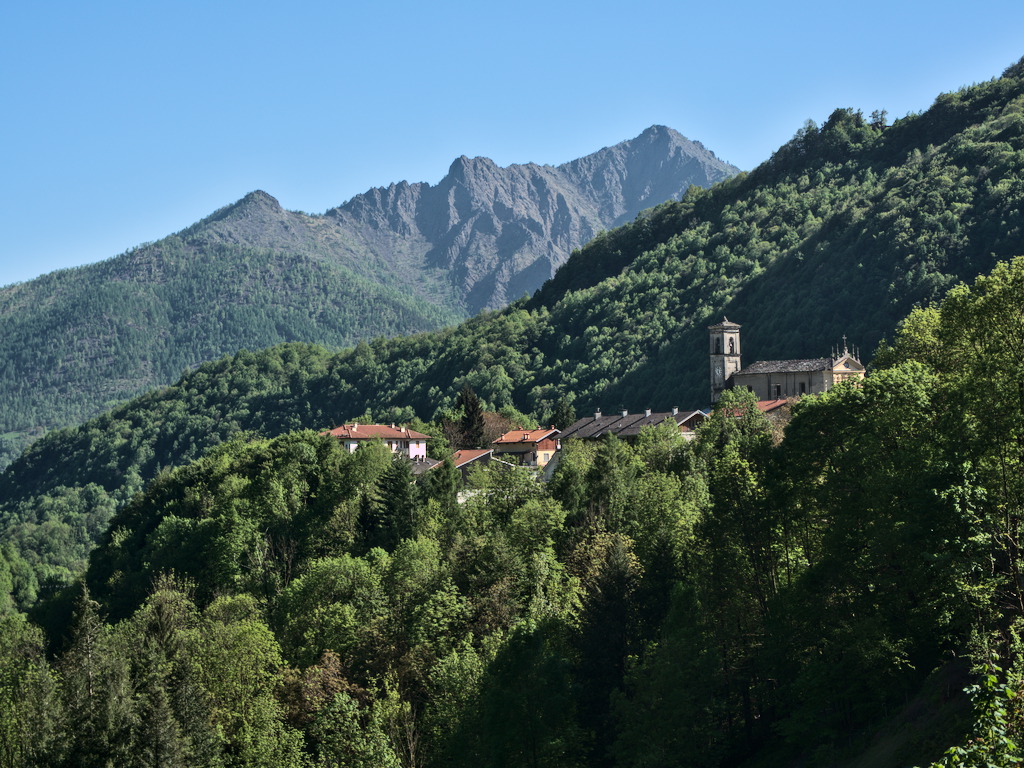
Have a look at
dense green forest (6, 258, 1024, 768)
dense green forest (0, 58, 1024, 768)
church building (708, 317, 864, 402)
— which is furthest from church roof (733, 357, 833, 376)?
dense green forest (6, 258, 1024, 768)

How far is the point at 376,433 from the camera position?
112 meters

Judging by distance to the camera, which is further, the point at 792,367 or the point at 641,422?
the point at 792,367

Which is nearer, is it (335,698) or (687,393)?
(335,698)

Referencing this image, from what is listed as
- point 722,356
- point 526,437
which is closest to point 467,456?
point 526,437

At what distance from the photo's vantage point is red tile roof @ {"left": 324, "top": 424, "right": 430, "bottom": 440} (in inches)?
4429

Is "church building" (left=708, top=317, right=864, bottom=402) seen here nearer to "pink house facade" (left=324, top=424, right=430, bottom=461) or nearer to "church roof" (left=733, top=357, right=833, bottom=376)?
"church roof" (left=733, top=357, right=833, bottom=376)

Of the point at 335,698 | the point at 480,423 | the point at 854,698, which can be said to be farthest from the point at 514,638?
the point at 480,423

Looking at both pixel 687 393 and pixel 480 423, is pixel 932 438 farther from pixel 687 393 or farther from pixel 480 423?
pixel 687 393

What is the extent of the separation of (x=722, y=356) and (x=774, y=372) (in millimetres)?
10244

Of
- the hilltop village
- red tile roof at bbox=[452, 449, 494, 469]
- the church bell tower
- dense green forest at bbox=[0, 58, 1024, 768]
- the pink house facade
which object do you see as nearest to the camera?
dense green forest at bbox=[0, 58, 1024, 768]

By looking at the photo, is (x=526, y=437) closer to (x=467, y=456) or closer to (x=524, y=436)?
(x=524, y=436)

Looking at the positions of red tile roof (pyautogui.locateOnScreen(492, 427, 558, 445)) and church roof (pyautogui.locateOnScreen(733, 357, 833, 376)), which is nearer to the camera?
church roof (pyautogui.locateOnScreen(733, 357, 833, 376))

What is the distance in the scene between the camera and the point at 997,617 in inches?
1261

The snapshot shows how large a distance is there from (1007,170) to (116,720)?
143 metres
